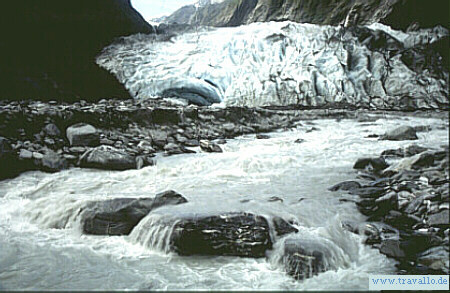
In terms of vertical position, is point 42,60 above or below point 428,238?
above

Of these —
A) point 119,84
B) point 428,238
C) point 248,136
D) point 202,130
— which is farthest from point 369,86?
point 428,238

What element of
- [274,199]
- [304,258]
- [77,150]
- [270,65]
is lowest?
[304,258]

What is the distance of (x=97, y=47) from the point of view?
28.4 feet

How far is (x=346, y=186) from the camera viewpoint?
7.71 feet

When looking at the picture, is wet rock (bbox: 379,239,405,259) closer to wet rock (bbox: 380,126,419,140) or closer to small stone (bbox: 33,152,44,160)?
wet rock (bbox: 380,126,419,140)

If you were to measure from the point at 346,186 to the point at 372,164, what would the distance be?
16.5 inches

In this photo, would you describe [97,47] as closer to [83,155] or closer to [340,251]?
[83,155]

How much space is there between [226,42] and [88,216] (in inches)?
250

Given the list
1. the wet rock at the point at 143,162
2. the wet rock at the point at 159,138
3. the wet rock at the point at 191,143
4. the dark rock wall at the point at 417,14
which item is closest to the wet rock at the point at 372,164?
the wet rock at the point at 143,162

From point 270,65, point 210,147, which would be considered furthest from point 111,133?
point 270,65

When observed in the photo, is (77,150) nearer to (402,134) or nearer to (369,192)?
(369,192)

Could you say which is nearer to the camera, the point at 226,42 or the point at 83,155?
the point at 83,155

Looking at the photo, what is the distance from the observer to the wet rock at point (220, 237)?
1576 millimetres

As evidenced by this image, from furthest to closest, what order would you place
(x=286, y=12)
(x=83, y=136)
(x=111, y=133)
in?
1. (x=286, y=12)
2. (x=111, y=133)
3. (x=83, y=136)
